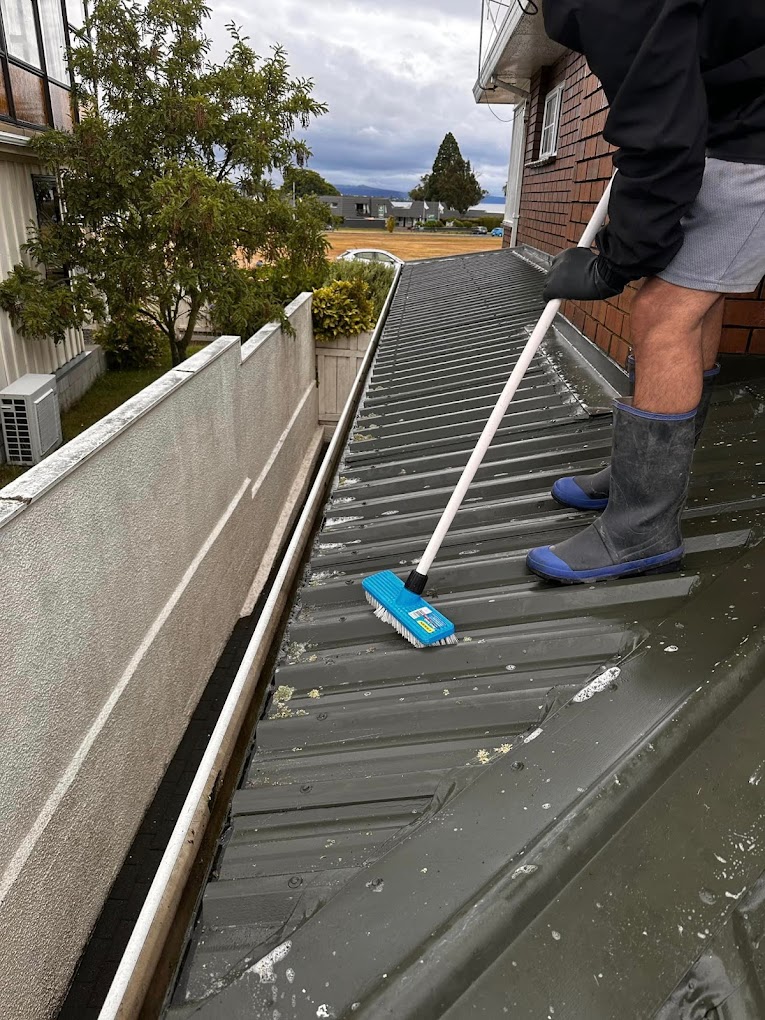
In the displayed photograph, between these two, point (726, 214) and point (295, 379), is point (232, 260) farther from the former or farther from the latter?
point (726, 214)

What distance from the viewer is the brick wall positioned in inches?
136

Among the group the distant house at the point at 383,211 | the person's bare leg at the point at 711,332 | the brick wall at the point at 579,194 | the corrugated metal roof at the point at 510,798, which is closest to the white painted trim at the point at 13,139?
the brick wall at the point at 579,194

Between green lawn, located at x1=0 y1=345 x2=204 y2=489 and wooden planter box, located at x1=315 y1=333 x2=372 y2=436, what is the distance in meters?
2.37

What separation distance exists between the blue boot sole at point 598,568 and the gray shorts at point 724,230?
794 mm

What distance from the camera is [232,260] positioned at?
9.49 metres

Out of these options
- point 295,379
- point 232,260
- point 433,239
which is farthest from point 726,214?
point 433,239

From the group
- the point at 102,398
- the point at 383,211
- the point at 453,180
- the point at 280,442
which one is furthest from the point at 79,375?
the point at 383,211

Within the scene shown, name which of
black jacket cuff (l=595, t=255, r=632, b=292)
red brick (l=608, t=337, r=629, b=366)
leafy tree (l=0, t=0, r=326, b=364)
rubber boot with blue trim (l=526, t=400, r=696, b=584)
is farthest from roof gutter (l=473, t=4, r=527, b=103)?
A: rubber boot with blue trim (l=526, t=400, r=696, b=584)

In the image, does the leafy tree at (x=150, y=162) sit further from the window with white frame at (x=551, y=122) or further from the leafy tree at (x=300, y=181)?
the window with white frame at (x=551, y=122)

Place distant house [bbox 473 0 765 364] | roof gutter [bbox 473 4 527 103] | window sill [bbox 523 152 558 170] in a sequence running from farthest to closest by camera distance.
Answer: window sill [bbox 523 152 558 170], roof gutter [bbox 473 4 527 103], distant house [bbox 473 0 765 364]

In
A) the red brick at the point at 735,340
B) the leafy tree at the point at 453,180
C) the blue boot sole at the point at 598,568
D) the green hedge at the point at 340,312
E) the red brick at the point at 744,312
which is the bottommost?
the green hedge at the point at 340,312

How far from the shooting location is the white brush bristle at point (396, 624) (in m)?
2.05

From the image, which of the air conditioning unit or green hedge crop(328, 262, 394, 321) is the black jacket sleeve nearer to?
the air conditioning unit

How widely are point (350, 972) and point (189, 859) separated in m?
1.31
